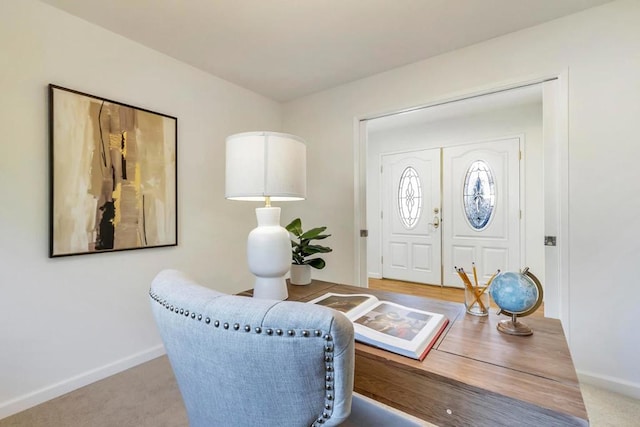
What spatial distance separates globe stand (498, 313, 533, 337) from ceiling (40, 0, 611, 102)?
1730 millimetres

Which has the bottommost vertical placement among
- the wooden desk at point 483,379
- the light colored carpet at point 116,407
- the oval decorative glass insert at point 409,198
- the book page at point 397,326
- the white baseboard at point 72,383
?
the light colored carpet at point 116,407

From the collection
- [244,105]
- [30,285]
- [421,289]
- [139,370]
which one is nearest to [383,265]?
A: [421,289]

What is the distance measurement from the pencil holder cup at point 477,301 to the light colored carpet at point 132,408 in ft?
3.59

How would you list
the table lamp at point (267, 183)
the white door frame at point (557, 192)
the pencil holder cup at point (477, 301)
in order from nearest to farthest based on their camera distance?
the pencil holder cup at point (477, 301) → the table lamp at point (267, 183) → the white door frame at point (557, 192)

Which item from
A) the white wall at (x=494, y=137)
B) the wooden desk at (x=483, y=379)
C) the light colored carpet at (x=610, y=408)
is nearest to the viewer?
the wooden desk at (x=483, y=379)

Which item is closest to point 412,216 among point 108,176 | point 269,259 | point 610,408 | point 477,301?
point 610,408

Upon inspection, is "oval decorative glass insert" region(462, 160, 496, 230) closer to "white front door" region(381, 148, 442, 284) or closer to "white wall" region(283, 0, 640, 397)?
"white front door" region(381, 148, 442, 284)

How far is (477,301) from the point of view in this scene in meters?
1.09

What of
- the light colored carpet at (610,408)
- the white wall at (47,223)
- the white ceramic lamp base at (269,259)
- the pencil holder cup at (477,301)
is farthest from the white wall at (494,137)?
the white ceramic lamp base at (269,259)

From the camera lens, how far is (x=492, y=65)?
2.04m

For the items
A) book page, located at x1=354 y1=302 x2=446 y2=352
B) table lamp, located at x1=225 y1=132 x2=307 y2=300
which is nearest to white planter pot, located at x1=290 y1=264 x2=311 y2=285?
table lamp, located at x1=225 y1=132 x2=307 y2=300

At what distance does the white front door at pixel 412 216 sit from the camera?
3.98 m

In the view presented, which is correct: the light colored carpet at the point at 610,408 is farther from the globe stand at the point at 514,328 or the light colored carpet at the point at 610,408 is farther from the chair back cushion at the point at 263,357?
the chair back cushion at the point at 263,357

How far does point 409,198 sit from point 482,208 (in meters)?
Result: 0.94
